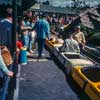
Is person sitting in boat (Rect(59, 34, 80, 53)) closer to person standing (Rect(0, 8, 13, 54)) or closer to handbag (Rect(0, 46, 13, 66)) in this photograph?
person standing (Rect(0, 8, 13, 54))

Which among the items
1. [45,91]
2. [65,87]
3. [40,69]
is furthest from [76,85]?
[40,69]

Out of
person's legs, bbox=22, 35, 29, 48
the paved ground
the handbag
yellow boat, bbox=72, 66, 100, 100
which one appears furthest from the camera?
person's legs, bbox=22, 35, 29, 48

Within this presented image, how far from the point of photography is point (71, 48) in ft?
57.9

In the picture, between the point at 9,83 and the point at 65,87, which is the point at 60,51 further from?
the point at 9,83

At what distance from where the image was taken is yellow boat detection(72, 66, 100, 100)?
1062 centimetres

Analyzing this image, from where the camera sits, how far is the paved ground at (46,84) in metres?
11.7

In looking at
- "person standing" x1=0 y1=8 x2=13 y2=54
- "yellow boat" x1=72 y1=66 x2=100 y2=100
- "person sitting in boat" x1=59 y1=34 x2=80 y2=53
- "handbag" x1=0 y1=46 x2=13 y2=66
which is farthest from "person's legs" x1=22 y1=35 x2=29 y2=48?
"handbag" x1=0 y1=46 x2=13 y2=66

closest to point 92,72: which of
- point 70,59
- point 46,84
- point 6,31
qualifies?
point 46,84

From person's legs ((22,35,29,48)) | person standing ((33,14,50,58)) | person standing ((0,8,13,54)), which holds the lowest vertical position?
person's legs ((22,35,29,48))

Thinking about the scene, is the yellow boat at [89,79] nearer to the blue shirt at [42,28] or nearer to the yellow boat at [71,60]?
the yellow boat at [71,60]

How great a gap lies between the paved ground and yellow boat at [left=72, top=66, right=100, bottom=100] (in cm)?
35

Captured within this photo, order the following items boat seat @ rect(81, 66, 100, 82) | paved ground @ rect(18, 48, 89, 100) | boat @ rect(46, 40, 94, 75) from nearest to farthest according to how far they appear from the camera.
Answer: paved ground @ rect(18, 48, 89, 100), boat seat @ rect(81, 66, 100, 82), boat @ rect(46, 40, 94, 75)

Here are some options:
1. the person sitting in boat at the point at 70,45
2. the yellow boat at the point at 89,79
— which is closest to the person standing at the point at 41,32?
the person sitting in boat at the point at 70,45

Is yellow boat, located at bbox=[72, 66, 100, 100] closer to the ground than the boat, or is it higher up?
higher up
